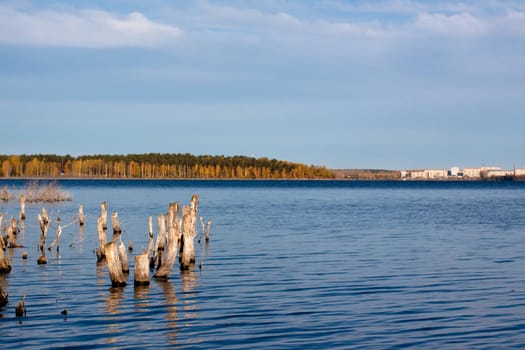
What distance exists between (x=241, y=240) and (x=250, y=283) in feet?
46.8

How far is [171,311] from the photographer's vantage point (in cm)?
1844

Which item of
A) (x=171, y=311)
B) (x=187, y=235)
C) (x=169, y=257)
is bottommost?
(x=171, y=311)

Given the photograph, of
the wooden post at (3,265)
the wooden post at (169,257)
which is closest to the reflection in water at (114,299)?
the wooden post at (169,257)

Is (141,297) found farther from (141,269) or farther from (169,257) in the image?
(169,257)

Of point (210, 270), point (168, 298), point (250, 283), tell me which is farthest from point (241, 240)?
point (168, 298)

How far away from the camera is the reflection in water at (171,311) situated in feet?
51.9

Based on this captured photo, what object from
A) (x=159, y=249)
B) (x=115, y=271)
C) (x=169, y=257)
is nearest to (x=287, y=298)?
(x=169, y=257)

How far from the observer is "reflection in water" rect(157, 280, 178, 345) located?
51.9 feet

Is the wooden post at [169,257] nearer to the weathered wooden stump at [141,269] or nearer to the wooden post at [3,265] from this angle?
the weathered wooden stump at [141,269]

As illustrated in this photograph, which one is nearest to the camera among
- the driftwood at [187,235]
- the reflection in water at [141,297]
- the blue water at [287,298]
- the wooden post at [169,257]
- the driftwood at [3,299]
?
the blue water at [287,298]

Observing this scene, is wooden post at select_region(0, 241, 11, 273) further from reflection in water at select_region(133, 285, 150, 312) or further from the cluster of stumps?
reflection in water at select_region(133, 285, 150, 312)

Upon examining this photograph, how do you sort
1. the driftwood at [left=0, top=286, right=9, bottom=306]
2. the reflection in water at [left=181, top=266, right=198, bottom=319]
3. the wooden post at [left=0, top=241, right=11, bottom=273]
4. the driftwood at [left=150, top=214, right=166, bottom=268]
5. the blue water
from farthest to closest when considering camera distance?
1. the driftwood at [left=150, top=214, right=166, bottom=268]
2. the wooden post at [left=0, top=241, right=11, bottom=273]
3. the driftwood at [left=0, top=286, right=9, bottom=306]
4. the reflection in water at [left=181, top=266, right=198, bottom=319]
5. the blue water

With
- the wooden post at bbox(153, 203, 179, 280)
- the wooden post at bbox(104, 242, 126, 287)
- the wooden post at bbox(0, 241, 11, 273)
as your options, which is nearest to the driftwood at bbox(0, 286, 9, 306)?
the wooden post at bbox(104, 242, 126, 287)

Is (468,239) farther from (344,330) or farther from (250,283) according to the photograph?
(344,330)
